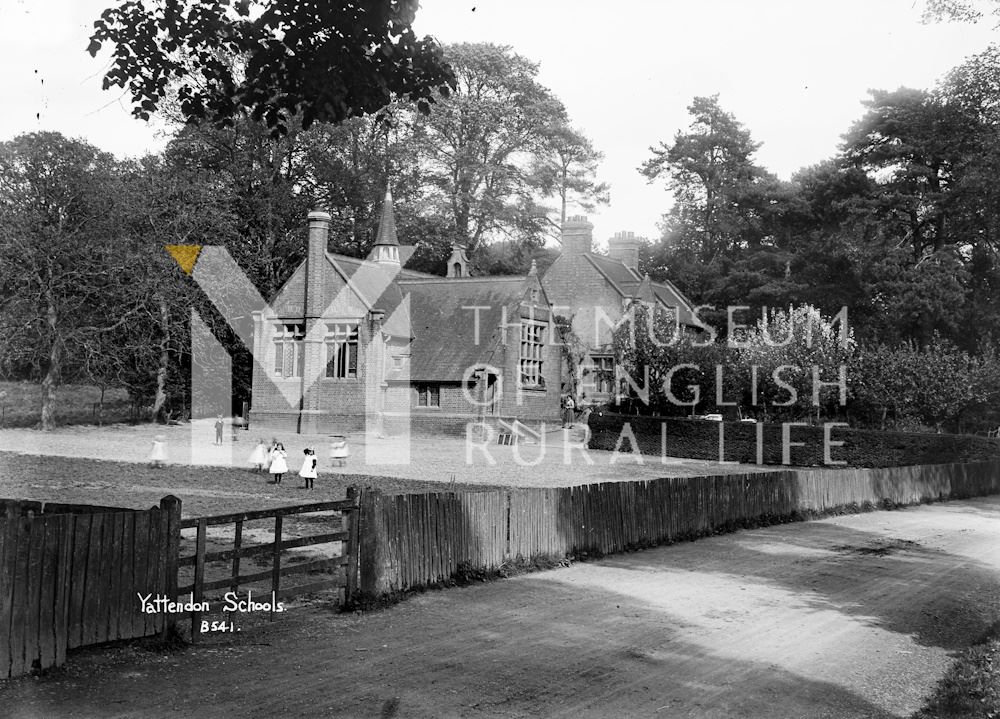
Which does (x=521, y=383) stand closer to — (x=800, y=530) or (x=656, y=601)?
(x=800, y=530)

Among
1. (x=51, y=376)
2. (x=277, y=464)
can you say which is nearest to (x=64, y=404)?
(x=51, y=376)

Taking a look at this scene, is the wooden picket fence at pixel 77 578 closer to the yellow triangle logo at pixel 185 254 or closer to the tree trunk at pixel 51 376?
the tree trunk at pixel 51 376

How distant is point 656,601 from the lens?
1302 centimetres

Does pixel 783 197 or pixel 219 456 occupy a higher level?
pixel 783 197

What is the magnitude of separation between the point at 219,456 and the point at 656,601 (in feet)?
70.5

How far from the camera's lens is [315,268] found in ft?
152

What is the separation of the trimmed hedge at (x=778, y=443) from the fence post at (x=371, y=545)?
1154 inches

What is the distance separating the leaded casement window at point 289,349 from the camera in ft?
153

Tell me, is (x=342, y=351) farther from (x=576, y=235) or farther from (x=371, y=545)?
(x=371, y=545)

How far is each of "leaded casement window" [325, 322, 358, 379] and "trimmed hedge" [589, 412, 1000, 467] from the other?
11825 mm

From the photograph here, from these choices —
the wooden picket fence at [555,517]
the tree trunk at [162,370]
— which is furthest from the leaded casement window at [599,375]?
the wooden picket fence at [555,517]

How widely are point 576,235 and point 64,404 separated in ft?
103

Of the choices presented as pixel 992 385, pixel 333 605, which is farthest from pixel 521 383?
pixel 333 605

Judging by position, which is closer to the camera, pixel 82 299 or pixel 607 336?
pixel 82 299
